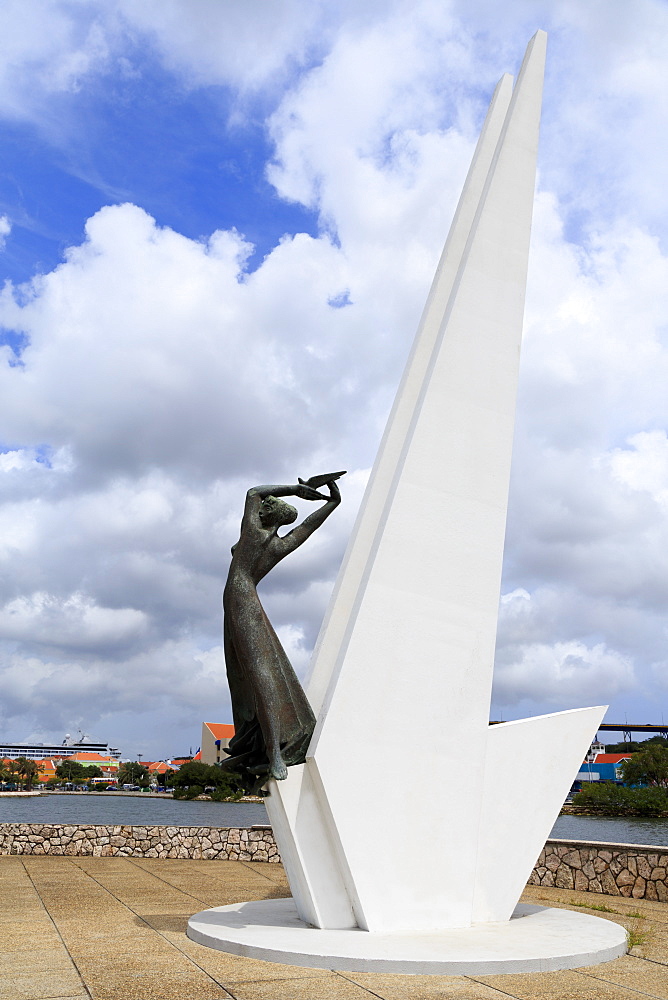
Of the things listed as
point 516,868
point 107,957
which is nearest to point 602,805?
point 516,868

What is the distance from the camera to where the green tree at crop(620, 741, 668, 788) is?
46781 millimetres

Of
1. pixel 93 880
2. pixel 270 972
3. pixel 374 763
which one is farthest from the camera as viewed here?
pixel 93 880

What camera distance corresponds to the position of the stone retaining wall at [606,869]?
30.8 ft

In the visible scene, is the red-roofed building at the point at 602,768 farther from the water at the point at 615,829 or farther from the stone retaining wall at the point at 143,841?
the stone retaining wall at the point at 143,841

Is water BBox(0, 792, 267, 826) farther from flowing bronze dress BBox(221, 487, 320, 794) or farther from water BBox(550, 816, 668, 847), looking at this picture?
flowing bronze dress BBox(221, 487, 320, 794)

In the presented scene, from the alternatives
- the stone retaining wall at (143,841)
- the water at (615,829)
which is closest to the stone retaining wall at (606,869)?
the stone retaining wall at (143,841)

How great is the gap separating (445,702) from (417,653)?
0.46 m

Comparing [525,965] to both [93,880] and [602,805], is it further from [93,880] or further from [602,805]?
[602,805]

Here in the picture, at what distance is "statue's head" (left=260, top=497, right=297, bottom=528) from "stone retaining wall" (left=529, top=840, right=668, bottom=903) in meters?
6.02

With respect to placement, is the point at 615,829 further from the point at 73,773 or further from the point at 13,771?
the point at 73,773

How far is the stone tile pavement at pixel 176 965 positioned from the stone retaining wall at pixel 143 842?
365cm

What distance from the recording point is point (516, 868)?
7.09m

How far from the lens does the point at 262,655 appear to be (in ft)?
22.0

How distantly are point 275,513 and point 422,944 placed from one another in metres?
3.38
